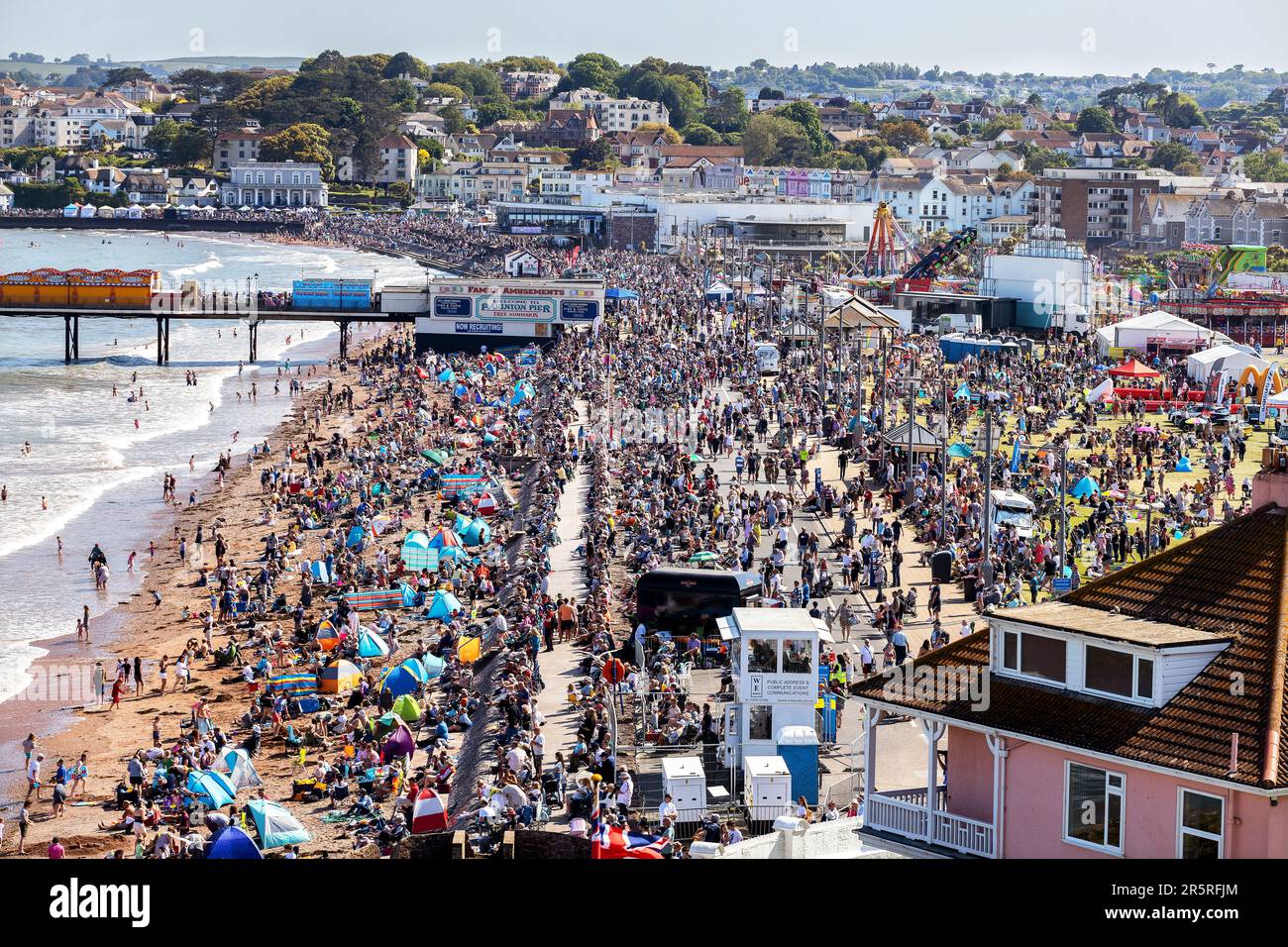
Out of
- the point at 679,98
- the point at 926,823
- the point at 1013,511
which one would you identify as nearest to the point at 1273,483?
the point at 926,823

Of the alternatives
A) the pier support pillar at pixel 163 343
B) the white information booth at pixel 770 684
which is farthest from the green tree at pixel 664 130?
the white information booth at pixel 770 684

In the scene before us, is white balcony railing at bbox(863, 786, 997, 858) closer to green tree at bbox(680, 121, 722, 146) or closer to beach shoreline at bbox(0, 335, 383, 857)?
beach shoreline at bbox(0, 335, 383, 857)

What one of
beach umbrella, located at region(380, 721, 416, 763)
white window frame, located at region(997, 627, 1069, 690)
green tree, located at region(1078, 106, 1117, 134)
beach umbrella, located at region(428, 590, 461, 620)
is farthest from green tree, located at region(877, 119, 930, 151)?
white window frame, located at region(997, 627, 1069, 690)

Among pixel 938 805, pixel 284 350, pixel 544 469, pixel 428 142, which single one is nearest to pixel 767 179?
pixel 428 142

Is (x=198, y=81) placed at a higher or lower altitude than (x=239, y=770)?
higher

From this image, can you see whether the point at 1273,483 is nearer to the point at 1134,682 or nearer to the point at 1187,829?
the point at 1134,682

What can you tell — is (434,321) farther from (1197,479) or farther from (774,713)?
(774,713)
